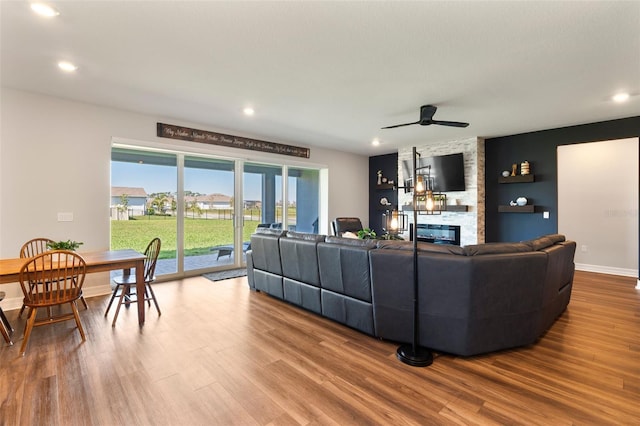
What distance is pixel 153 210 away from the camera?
16.8ft

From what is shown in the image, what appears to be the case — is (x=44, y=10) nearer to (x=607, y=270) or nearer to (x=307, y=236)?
(x=307, y=236)

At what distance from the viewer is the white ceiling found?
2.23 meters

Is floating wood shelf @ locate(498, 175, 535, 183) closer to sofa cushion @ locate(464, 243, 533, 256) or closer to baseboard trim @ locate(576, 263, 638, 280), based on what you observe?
baseboard trim @ locate(576, 263, 638, 280)

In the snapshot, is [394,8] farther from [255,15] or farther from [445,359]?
[445,359]

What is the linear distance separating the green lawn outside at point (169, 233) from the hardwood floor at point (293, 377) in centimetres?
173

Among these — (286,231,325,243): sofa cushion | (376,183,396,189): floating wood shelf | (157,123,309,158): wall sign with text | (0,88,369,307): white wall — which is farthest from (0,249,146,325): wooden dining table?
(376,183,396,189): floating wood shelf

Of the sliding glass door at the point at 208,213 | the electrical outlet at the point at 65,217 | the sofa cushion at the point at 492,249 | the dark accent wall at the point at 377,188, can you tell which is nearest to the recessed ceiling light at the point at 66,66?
the electrical outlet at the point at 65,217

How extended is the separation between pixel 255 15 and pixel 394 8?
105cm

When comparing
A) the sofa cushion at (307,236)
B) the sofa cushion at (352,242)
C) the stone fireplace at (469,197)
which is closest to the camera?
the sofa cushion at (352,242)

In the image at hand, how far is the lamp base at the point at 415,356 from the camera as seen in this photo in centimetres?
242

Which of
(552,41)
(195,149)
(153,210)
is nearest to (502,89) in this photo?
(552,41)

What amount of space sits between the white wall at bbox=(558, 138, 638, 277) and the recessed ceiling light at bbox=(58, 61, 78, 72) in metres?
7.99

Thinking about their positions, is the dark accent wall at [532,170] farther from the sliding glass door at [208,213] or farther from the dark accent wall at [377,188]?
the sliding glass door at [208,213]

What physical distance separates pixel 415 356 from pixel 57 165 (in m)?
5.02
